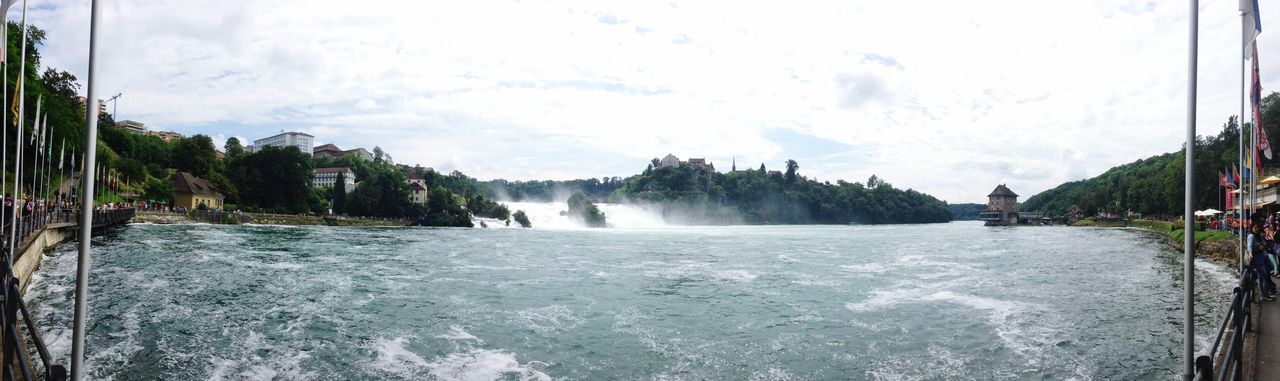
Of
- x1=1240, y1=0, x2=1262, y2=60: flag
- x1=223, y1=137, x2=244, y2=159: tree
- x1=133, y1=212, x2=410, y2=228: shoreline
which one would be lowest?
x1=133, y1=212, x2=410, y2=228: shoreline

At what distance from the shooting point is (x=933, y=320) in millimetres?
15070

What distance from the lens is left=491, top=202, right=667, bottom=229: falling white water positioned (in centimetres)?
9231

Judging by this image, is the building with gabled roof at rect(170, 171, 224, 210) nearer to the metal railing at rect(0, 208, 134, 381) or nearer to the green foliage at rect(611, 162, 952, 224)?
the metal railing at rect(0, 208, 134, 381)

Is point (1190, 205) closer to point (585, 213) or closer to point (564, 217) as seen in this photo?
point (585, 213)

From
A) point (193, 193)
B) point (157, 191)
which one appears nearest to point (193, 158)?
point (157, 191)

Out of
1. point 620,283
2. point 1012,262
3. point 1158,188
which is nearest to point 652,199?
point 1158,188

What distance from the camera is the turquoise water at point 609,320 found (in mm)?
10930

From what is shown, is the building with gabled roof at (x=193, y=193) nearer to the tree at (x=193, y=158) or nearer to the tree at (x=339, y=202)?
the tree at (x=193, y=158)

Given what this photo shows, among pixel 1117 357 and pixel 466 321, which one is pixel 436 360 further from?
pixel 1117 357

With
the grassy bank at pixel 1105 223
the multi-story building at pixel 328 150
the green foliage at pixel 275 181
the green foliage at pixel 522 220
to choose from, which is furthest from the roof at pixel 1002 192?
the multi-story building at pixel 328 150

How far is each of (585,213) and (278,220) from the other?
38.2 m

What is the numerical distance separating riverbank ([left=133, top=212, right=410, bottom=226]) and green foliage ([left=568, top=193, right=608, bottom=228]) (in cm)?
2314

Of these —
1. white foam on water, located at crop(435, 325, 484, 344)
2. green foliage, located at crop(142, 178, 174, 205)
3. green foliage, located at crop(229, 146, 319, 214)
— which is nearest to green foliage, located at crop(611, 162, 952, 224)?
green foliage, located at crop(229, 146, 319, 214)

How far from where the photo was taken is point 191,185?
77125 millimetres
